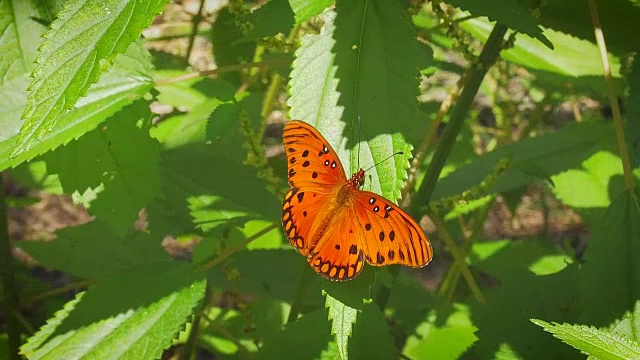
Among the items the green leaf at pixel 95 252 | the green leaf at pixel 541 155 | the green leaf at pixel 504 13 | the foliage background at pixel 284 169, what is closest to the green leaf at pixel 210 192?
the foliage background at pixel 284 169

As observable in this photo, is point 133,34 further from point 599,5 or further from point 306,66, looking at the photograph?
point 599,5

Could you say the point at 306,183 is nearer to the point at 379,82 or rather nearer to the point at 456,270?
the point at 379,82

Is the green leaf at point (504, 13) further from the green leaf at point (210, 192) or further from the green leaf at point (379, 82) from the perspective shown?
the green leaf at point (210, 192)

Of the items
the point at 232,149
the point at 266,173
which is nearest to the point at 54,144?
the point at 266,173

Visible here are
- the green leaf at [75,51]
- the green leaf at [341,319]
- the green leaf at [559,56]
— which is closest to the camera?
the green leaf at [75,51]

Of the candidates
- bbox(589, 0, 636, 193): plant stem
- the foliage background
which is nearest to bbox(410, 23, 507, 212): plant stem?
the foliage background

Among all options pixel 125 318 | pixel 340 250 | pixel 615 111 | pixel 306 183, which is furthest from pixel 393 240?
pixel 125 318
